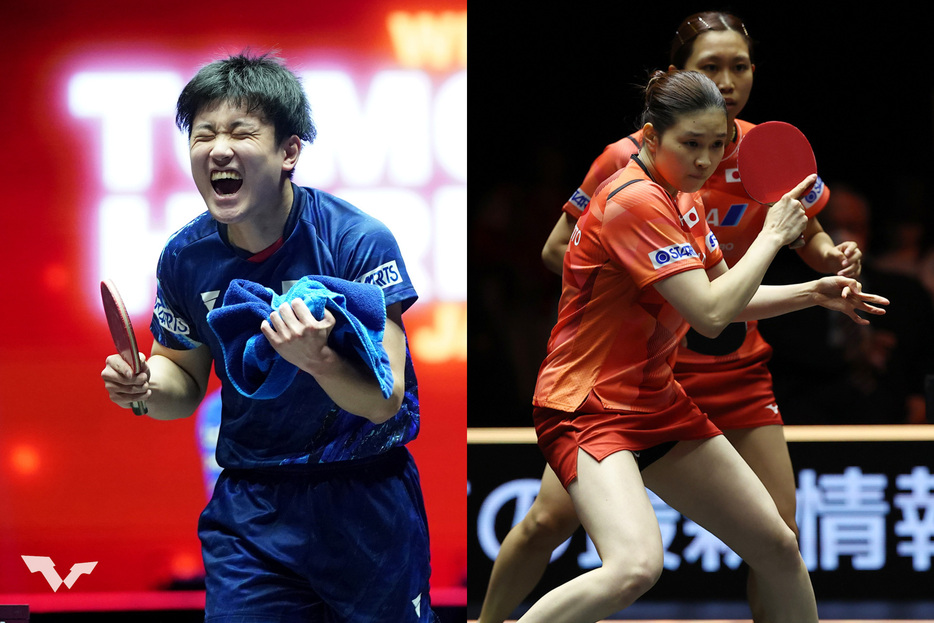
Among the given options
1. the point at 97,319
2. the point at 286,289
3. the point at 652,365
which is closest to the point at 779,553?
the point at 652,365

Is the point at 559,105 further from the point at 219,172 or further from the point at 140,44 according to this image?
the point at 219,172

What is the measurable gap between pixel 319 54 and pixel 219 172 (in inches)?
72.4

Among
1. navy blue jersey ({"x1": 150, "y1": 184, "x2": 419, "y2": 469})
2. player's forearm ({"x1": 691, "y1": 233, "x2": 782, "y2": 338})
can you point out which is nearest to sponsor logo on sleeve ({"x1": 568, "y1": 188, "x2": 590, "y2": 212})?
player's forearm ({"x1": 691, "y1": 233, "x2": 782, "y2": 338})

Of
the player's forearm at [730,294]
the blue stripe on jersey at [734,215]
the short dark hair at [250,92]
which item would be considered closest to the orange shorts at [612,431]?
the player's forearm at [730,294]

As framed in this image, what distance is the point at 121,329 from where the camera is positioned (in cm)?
218

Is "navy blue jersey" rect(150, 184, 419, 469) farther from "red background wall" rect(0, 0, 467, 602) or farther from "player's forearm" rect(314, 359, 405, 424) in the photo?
"red background wall" rect(0, 0, 467, 602)

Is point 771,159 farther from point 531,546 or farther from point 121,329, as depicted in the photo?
point 121,329

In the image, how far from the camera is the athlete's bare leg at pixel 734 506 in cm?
262

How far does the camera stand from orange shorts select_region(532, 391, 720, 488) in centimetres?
258

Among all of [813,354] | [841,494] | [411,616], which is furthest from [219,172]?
[813,354]

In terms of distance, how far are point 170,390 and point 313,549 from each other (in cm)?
48

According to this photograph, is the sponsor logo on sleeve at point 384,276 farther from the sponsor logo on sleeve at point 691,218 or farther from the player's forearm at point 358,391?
the sponsor logo on sleeve at point 691,218

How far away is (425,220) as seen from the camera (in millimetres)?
3945

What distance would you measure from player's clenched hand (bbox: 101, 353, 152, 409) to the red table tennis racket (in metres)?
1.71
